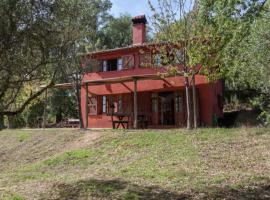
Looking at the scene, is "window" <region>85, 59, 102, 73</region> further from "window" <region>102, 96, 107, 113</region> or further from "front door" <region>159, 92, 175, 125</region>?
"front door" <region>159, 92, 175, 125</region>

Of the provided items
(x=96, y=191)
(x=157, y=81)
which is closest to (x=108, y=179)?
(x=96, y=191)

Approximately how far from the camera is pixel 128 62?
31.7 meters

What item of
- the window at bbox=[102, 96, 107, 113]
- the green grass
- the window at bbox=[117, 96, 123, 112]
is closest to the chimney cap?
the window at bbox=[117, 96, 123, 112]

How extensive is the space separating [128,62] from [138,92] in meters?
2.21

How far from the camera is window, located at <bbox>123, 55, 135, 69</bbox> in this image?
104ft

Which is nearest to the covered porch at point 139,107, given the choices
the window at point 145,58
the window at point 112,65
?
the window at point 145,58

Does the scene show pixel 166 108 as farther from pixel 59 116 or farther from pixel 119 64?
pixel 59 116

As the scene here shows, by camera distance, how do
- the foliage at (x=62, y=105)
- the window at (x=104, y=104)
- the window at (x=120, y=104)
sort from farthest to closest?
1. the foliage at (x=62, y=105)
2. the window at (x=104, y=104)
3. the window at (x=120, y=104)

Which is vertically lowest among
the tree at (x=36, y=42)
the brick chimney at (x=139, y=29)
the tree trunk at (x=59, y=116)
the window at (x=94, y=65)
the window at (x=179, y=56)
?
the tree trunk at (x=59, y=116)

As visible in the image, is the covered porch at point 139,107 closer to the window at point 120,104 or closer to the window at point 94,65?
the window at point 120,104

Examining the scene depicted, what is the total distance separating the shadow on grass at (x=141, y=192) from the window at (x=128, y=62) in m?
18.8

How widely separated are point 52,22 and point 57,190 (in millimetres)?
5141

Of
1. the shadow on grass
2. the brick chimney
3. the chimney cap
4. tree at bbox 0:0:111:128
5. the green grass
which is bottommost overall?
the shadow on grass

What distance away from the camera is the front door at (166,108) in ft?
99.5
